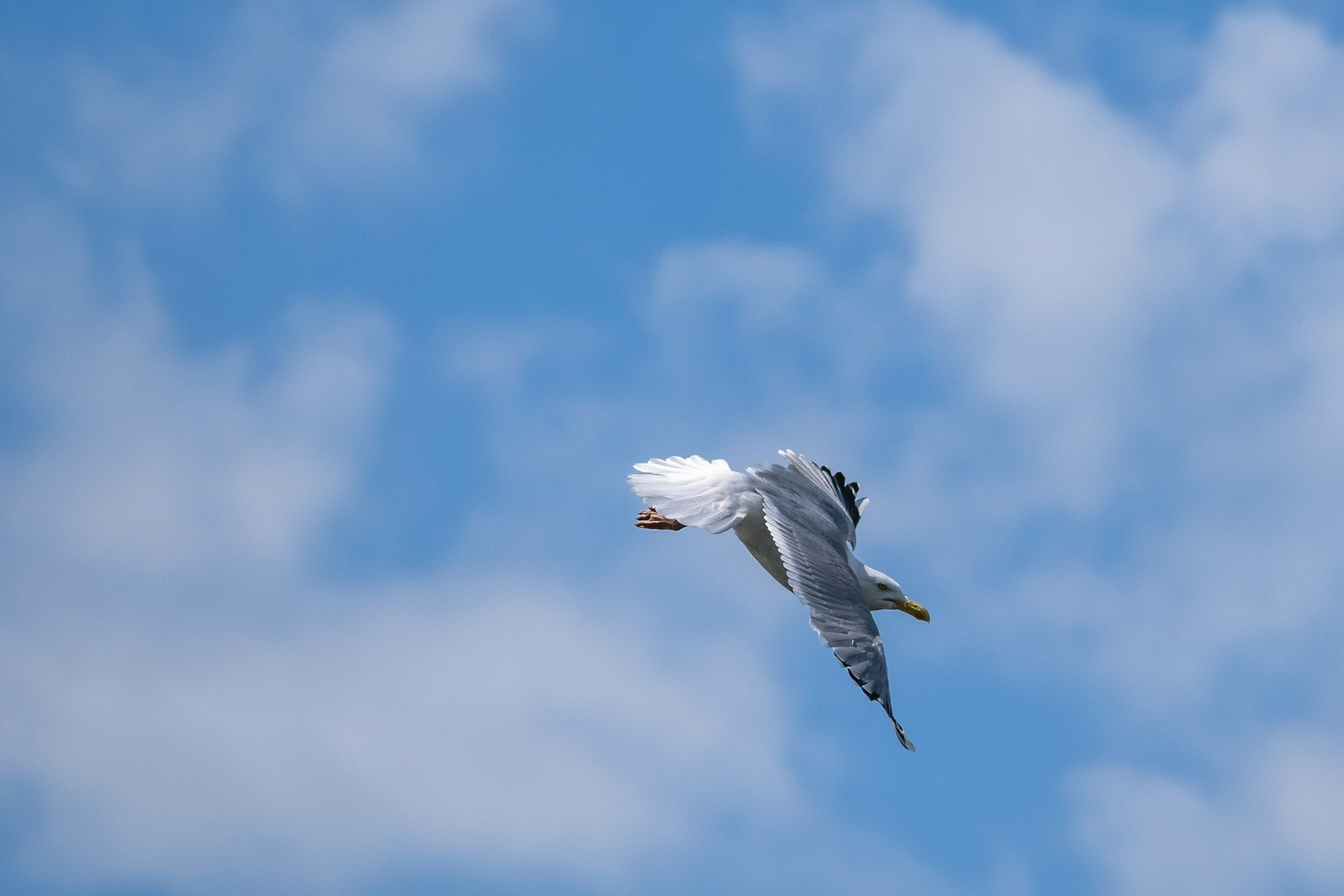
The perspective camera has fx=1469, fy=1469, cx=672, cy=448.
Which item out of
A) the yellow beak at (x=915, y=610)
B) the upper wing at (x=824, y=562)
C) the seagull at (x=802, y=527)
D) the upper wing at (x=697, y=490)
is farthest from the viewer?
the yellow beak at (x=915, y=610)

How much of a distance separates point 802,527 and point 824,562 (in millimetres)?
604

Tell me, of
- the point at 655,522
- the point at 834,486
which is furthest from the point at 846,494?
the point at 655,522

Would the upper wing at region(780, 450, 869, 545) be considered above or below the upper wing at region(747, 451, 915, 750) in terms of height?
above

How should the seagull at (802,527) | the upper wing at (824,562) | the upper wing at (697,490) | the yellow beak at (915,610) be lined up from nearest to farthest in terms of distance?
the upper wing at (824,562) → the seagull at (802,527) → the upper wing at (697,490) → the yellow beak at (915,610)

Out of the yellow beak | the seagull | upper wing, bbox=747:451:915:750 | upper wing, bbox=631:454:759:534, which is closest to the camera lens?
upper wing, bbox=747:451:915:750

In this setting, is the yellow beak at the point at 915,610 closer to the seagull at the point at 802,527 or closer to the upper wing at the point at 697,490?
the seagull at the point at 802,527

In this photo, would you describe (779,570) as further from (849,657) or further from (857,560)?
(849,657)

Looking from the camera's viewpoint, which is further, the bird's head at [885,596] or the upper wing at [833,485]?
the upper wing at [833,485]

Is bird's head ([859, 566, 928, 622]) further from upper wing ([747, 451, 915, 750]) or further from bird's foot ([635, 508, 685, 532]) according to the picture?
bird's foot ([635, 508, 685, 532])

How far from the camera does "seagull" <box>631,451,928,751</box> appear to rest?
31.9ft

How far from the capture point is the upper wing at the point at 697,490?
445 inches

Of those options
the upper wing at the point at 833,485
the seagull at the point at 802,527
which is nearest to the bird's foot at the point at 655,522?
the seagull at the point at 802,527

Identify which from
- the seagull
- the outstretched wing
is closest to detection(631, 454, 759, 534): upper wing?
the seagull

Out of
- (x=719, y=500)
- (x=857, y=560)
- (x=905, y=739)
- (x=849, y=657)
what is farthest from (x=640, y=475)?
(x=905, y=739)
